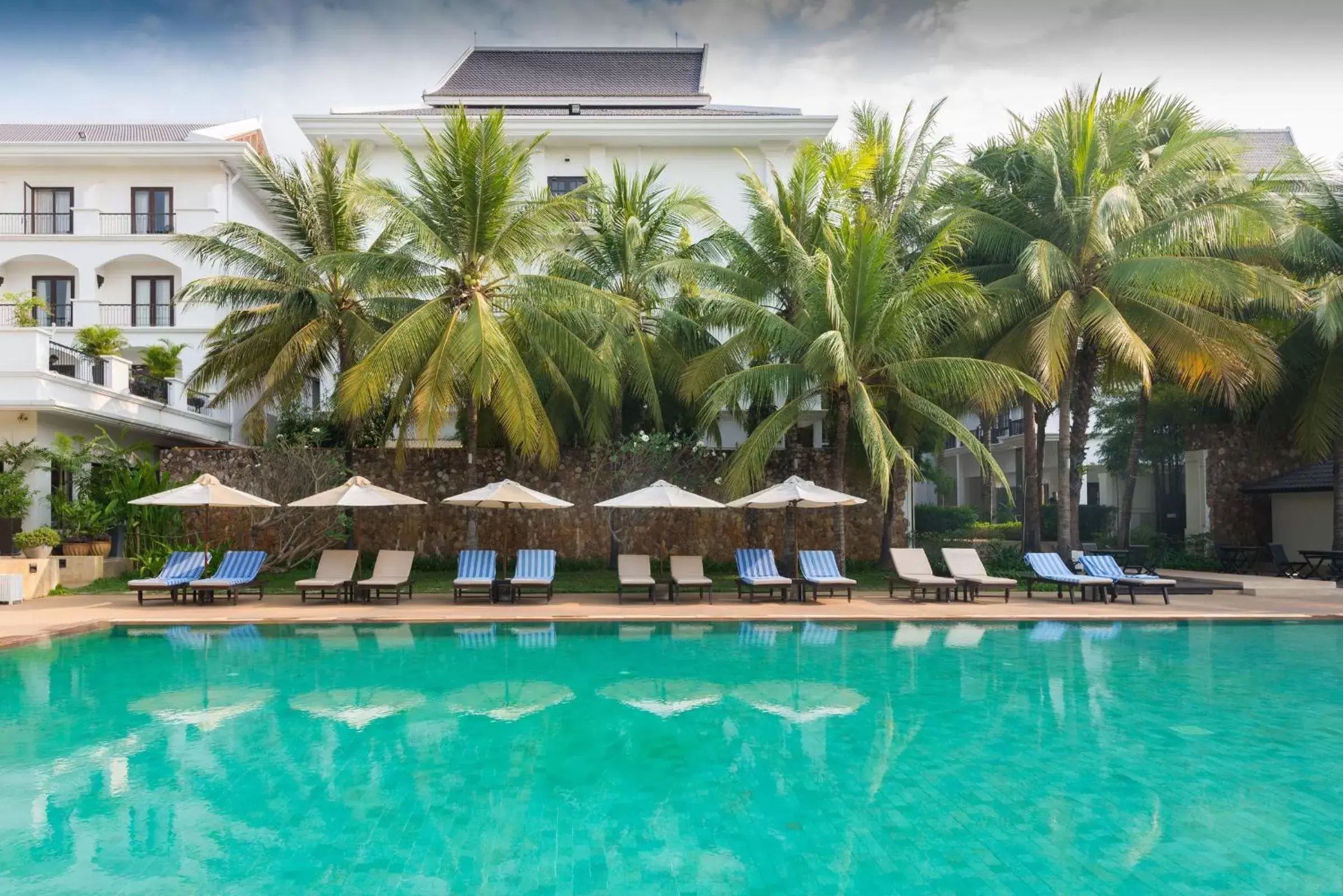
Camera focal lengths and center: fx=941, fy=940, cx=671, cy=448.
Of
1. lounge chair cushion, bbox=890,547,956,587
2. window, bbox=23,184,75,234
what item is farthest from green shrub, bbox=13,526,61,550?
lounge chair cushion, bbox=890,547,956,587

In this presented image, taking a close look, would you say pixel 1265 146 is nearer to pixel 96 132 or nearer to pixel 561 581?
pixel 561 581

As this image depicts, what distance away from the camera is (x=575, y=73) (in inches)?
1185

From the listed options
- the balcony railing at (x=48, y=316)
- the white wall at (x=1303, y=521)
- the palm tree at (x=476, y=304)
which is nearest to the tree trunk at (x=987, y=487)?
the white wall at (x=1303, y=521)

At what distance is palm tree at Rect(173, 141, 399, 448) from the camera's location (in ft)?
60.7

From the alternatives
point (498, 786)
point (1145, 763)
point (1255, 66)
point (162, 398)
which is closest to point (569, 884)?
point (498, 786)

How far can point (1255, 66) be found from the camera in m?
4.51

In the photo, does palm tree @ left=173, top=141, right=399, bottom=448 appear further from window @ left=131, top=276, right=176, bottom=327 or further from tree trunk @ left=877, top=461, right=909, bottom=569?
tree trunk @ left=877, top=461, right=909, bottom=569

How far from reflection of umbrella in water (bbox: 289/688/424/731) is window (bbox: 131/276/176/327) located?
22342 mm

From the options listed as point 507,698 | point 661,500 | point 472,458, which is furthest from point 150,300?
point 507,698

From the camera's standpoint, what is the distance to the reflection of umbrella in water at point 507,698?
26.7ft

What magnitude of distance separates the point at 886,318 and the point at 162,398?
16.3 meters

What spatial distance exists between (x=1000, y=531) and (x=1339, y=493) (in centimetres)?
1062

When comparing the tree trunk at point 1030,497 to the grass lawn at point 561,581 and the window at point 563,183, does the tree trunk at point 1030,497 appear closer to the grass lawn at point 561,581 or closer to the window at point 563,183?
the grass lawn at point 561,581

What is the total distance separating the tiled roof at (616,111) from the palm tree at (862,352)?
1191cm
